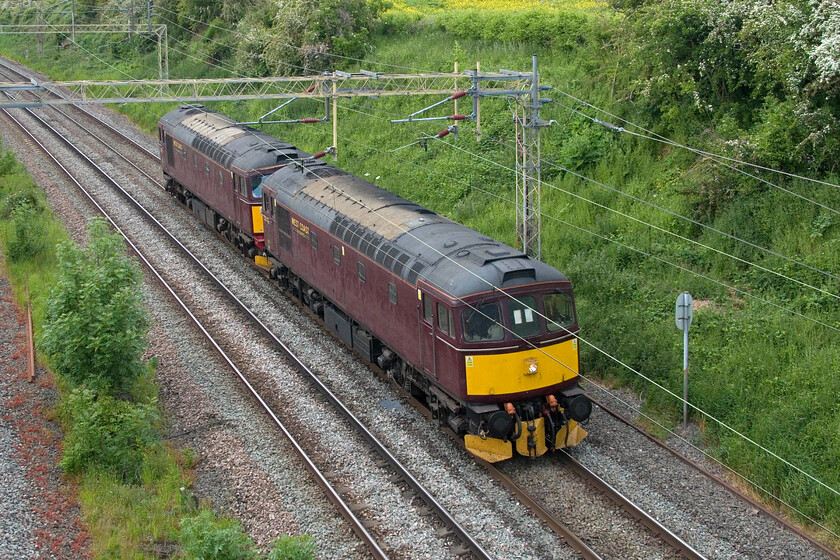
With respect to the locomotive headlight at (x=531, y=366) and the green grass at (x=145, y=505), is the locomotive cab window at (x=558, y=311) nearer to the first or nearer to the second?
the locomotive headlight at (x=531, y=366)

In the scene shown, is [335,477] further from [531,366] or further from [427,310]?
[531,366]

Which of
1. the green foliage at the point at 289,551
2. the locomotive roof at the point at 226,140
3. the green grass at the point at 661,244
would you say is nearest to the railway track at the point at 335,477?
the green foliage at the point at 289,551

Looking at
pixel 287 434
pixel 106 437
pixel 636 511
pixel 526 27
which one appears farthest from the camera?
pixel 526 27

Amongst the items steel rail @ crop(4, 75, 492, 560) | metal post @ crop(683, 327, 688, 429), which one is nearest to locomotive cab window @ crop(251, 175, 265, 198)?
steel rail @ crop(4, 75, 492, 560)

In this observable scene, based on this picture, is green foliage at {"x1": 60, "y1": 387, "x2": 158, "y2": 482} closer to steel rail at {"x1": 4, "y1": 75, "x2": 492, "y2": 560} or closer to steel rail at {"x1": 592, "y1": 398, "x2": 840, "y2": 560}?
steel rail at {"x1": 4, "y1": 75, "x2": 492, "y2": 560}

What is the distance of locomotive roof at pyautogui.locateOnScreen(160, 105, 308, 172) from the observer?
2397cm

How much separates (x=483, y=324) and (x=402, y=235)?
3294 millimetres

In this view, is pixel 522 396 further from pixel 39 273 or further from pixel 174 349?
pixel 39 273

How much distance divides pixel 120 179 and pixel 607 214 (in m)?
20.8

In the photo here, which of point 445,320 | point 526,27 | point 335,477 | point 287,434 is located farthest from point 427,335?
point 526,27

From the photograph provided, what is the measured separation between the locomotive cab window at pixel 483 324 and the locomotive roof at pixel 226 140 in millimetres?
11680

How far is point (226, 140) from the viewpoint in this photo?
26.5 m

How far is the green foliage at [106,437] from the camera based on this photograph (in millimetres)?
13680

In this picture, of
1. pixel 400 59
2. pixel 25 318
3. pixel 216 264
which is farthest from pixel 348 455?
pixel 400 59
